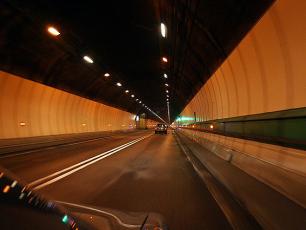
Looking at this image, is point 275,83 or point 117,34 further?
point 117,34

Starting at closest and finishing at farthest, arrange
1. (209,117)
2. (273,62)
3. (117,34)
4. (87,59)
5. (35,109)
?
(273,62)
(117,34)
(87,59)
(35,109)
(209,117)

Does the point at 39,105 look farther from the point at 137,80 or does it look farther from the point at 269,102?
the point at 269,102

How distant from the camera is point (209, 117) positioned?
2638cm

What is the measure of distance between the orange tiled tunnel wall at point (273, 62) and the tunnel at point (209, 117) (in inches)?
1.9

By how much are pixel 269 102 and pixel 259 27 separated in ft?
7.30

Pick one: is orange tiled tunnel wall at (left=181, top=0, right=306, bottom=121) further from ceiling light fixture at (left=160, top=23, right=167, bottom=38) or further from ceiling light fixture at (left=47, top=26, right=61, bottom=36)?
ceiling light fixture at (left=47, top=26, right=61, bottom=36)

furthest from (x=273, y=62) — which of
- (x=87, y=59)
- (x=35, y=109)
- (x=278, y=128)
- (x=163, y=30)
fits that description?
(x=35, y=109)

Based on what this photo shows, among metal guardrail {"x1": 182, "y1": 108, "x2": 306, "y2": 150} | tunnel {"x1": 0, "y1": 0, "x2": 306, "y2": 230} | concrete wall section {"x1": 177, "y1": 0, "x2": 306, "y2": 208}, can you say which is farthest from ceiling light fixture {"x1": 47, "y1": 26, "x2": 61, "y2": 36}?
metal guardrail {"x1": 182, "y1": 108, "x2": 306, "y2": 150}

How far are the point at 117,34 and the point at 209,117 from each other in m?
11.3

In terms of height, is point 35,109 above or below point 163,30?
below

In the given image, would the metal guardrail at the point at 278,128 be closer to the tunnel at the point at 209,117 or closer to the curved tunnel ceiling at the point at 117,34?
the tunnel at the point at 209,117

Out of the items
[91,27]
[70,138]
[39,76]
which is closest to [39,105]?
[39,76]

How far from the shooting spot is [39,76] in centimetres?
2333

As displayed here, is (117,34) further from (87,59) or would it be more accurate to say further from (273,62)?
(273,62)
